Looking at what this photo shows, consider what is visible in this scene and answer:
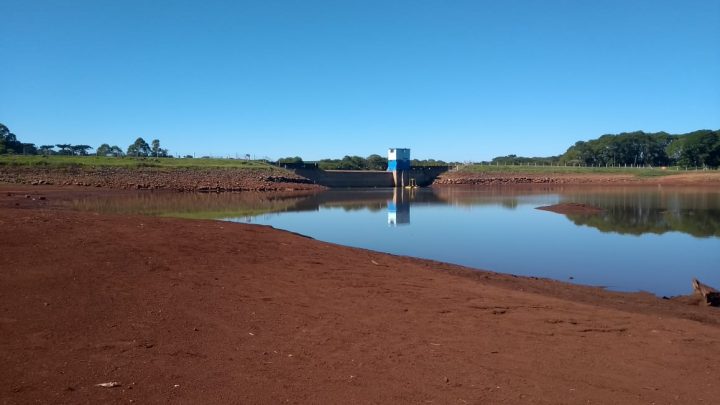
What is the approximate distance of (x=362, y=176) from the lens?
286 feet

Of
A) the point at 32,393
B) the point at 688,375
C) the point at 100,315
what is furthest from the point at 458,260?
the point at 32,393

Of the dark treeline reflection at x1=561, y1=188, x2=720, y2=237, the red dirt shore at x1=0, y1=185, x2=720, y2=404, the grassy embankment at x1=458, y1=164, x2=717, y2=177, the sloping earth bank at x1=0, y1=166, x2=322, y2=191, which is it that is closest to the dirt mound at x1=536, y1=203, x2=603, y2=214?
the dark treeline reflection at x1=561, y1=188, x2=720, y2=237

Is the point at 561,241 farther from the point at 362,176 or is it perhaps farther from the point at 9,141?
the point at 9,141

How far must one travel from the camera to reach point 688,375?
5770 millimetres

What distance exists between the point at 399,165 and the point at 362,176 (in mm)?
7333

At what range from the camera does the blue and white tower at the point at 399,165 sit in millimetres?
89438

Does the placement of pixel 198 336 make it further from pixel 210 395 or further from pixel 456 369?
pixel 456 369

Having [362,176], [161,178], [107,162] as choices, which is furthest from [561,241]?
[362,176]

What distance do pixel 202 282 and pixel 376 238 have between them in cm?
1367

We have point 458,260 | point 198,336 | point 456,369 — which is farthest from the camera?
point 458,260

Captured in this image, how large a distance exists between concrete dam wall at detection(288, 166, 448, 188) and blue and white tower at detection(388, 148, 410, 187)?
74cm

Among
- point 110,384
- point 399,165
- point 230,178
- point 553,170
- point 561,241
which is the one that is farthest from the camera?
point 553,170

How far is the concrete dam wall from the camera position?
8107 cm

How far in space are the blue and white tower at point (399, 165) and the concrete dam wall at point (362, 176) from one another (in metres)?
0.74
